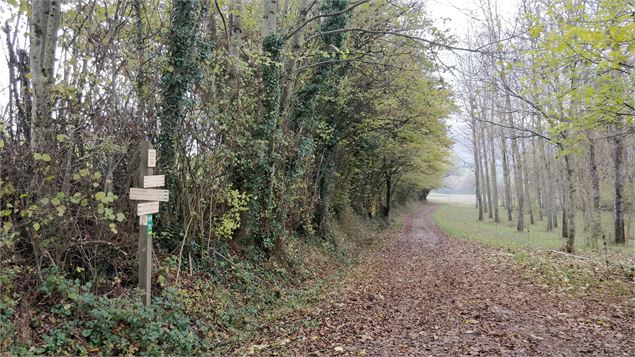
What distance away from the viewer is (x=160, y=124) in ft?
22.8

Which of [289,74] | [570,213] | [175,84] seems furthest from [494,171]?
[175,84]

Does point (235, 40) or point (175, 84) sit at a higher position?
point (235, 40)

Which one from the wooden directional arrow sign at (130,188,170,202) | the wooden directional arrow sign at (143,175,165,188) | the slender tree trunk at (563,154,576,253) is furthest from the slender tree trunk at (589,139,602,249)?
the wooden directional arrow sign at (130,188,170,202)

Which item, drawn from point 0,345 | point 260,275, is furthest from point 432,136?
point 0,345

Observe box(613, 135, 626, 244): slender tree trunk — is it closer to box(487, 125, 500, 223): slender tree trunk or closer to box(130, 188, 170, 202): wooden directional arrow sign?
box(487, 125, 500, 223): slender tree trunk

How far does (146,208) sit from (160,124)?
2.04 m

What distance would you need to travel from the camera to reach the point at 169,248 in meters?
7.30

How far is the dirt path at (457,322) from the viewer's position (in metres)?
5.00

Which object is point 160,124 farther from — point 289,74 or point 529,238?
point 529,238

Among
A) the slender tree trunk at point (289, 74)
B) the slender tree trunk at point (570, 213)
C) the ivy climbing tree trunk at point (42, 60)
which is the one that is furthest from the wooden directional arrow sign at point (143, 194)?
the slender tree trunk at point (570, 213)

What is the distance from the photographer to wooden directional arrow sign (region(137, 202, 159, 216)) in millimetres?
5405

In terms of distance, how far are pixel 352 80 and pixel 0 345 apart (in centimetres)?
1306

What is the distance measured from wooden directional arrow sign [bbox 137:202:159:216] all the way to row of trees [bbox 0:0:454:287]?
569 millimetres

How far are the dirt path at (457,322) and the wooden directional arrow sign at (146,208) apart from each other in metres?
2.48
